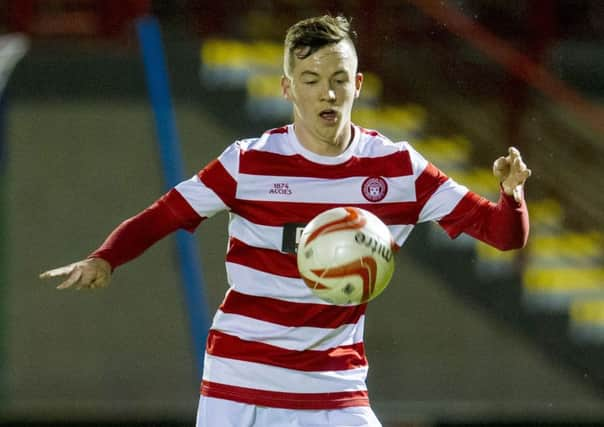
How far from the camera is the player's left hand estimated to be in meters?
3.97

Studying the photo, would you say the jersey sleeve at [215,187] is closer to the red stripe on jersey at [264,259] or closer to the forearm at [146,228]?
the forearm at [146,228]

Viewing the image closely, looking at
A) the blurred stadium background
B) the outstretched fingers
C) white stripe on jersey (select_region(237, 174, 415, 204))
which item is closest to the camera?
the outstretched fingers

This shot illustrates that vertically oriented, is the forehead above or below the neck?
above

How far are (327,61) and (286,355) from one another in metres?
0.86

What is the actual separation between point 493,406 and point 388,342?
24.6 inches

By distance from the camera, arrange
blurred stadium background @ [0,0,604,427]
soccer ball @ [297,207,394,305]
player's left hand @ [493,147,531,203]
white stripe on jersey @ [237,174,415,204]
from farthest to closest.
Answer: blurred stadium background @ [0,0,604,427] < white stripe on jersey @ [237,174,415,204] < player's left hand @ [493,147,531,203] < soccer ball @ [297,207,394,305]

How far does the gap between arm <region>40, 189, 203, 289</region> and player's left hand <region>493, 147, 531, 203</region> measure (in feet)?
2.94

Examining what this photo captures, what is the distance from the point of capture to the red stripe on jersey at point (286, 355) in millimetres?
4023

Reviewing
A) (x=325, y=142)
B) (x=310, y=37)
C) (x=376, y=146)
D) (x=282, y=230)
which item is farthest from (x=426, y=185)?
(x=310, y=37)

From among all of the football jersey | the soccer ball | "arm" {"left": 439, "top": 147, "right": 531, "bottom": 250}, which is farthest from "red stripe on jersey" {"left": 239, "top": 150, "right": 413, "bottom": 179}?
the soccer ball

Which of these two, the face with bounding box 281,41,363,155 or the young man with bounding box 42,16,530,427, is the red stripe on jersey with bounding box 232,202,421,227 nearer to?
the young man with bounding box 42,16,530,427

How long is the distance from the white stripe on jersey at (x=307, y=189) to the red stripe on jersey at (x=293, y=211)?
0.01 m

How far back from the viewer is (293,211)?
4074mm

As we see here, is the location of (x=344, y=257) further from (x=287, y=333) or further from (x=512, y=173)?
(x=512, y=173)
